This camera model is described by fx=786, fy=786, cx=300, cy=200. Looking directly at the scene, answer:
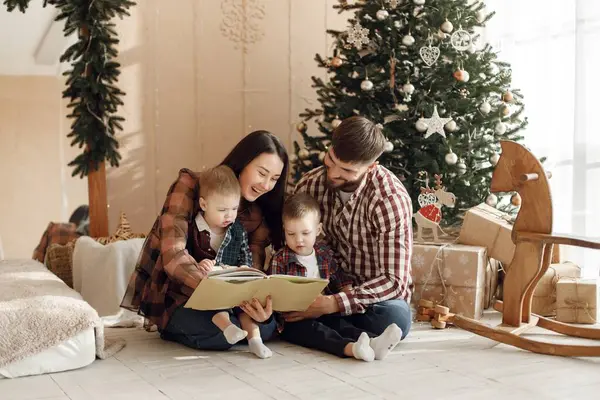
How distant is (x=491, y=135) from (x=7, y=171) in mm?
2546

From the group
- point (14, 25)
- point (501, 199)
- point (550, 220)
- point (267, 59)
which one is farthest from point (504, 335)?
point (14, 25)

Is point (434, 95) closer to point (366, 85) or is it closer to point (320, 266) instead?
point (366, 85)

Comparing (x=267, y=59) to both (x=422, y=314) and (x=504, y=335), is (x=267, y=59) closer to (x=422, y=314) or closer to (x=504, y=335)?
(x=422, y=314)

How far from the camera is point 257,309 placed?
117 inches

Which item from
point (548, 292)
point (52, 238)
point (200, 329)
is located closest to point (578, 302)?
point (548, 292)

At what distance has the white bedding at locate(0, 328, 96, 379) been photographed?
2695 mm

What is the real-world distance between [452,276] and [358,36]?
4.43ft

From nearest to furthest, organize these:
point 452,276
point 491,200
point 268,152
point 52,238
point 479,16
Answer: point 268,152
point 452,276
point 491,200
point 479,16
point 52,238

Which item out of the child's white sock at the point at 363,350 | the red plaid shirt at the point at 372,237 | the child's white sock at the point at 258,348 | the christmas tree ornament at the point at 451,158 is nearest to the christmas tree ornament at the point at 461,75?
the christmas tree ornament at the point at 451,158

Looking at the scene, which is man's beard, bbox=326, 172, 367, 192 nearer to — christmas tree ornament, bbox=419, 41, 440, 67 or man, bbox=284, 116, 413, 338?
man, bbox=284, 116, 413, 338

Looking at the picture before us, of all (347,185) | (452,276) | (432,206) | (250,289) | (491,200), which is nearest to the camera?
(250,289)

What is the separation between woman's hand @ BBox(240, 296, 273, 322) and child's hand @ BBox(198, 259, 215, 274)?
0.61ft

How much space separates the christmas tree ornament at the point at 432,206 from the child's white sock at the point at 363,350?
Answer: 1.09 metres

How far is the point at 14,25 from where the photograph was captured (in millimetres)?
4172
